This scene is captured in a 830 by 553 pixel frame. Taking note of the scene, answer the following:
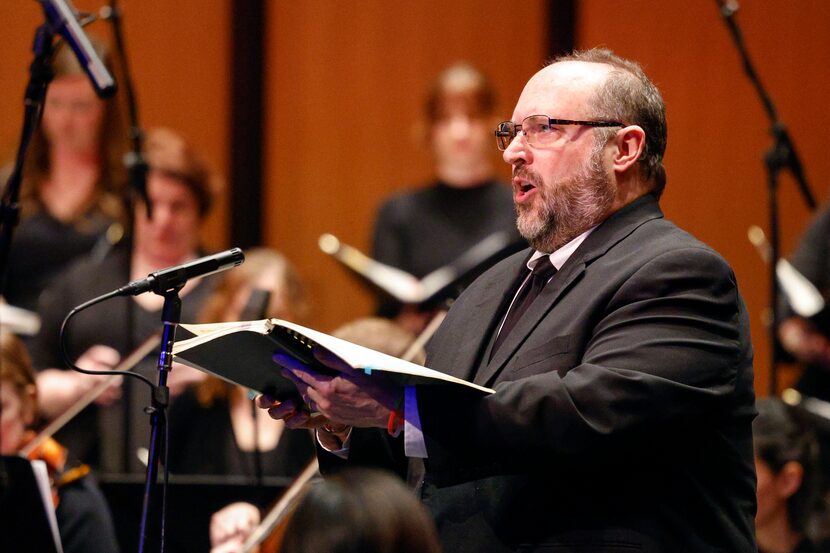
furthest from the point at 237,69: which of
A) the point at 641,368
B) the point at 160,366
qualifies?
the point at 641,368

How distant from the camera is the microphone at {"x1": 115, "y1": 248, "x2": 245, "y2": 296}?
2.00 meters

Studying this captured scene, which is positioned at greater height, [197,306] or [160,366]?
[160,366]

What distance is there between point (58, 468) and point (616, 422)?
164 centimetres

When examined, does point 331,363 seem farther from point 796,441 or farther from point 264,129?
point 264,129

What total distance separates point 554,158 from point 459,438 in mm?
588

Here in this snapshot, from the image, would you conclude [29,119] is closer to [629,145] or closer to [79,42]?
[79,42]

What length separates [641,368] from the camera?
1.82 m

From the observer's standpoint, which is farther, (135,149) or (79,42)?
(135,149)

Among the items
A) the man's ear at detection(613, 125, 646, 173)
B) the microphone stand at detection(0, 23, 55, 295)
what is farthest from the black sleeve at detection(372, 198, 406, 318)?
the man's ear at detection(613, 125, 646, 173)

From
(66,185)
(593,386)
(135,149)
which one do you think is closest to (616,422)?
(593,386)

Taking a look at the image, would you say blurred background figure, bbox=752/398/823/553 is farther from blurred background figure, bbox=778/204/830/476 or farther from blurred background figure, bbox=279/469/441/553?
blurred background figure, bbox=279/469/441/553

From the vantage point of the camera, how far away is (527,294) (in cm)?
222

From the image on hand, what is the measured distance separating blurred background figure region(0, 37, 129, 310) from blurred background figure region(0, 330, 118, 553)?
967 mm

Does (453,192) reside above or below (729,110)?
below
